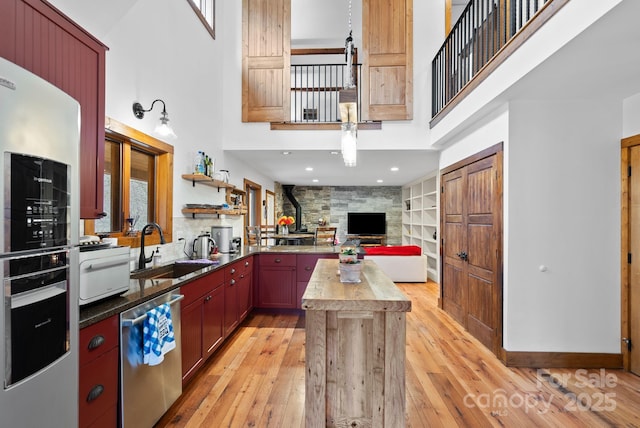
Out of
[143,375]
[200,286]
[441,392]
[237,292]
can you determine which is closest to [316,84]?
[237,292]

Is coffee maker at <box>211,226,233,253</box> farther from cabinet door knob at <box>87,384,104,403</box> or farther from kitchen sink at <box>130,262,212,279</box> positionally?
cabinet door knob at <box>87,384,104,403</box>

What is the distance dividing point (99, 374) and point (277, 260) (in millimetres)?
2787

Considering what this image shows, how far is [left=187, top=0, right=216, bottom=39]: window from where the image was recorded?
3.75 metres

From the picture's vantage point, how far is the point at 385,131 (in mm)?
4484

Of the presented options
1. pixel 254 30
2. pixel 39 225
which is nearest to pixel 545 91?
pixel 39 225

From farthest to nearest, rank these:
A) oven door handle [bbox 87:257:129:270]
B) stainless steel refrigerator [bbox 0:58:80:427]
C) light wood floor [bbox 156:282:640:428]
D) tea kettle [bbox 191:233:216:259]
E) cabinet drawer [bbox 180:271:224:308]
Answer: tea kettle [bbox 191:233:216:259], cabinet drawer [bbox 180:271:224:308], light wood floor [bbox 156:282:640:428], oven door handle [bbox 87:257:129:270], stainless steel refrigerator [bbox 0:58:80:427]

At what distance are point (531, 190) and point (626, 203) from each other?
2.59 ft

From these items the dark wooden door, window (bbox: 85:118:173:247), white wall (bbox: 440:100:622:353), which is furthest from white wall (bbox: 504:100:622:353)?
window (bbox: 85:118:173:247)

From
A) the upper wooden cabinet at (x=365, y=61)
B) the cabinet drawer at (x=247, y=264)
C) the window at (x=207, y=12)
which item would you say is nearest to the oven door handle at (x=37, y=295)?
the cabinet drawer at (x=247, y=264)

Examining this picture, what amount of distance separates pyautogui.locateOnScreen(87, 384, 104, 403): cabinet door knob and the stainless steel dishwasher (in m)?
0.12

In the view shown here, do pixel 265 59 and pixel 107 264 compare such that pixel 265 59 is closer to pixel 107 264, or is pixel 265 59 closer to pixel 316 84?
pixel 107 264

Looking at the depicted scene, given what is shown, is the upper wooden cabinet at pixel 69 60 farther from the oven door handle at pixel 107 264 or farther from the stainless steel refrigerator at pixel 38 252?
the stainless steel refrigerator at pixel 38 252

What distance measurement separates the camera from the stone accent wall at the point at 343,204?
9773 millimetres

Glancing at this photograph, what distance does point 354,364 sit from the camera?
187cm
